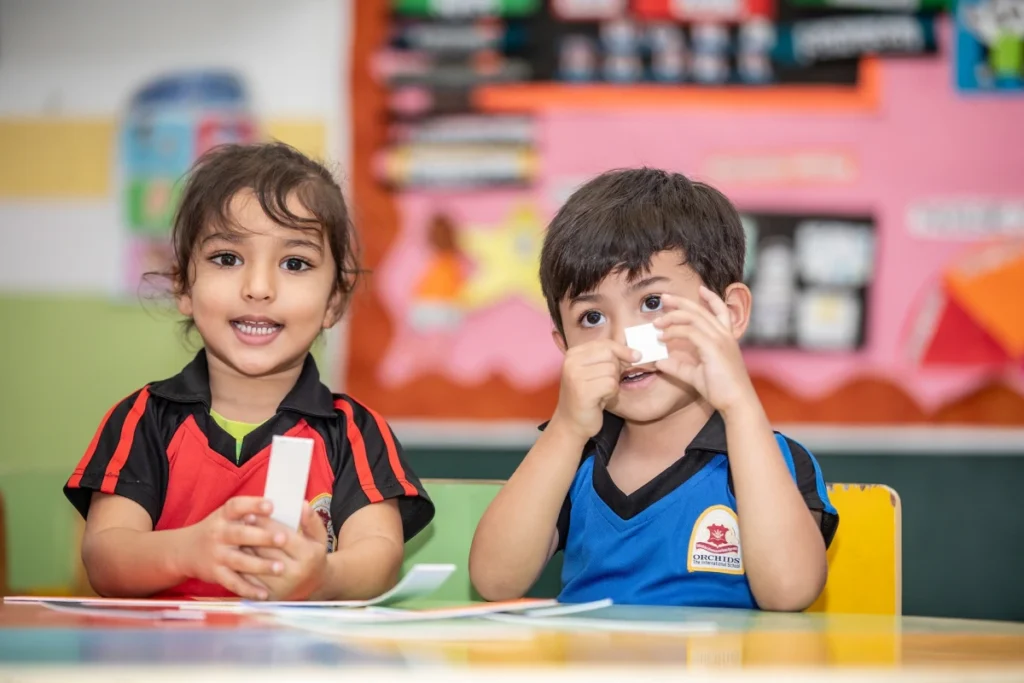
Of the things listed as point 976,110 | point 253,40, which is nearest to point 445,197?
point 253,40

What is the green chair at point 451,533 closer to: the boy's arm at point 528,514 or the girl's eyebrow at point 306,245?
the boy's arm at point 528,514

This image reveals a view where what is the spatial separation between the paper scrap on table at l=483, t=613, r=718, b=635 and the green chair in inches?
18.8

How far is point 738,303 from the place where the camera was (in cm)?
119

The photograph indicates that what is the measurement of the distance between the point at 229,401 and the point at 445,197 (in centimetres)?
128

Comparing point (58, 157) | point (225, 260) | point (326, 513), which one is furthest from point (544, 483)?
point (58, 157)

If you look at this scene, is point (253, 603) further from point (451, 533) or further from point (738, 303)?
point (738, 303)

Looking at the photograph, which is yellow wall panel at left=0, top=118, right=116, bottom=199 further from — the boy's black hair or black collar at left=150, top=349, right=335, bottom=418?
the boy's black hair

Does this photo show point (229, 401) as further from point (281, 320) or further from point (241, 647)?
point (241, 647)

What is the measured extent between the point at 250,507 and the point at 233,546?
7 centimetres

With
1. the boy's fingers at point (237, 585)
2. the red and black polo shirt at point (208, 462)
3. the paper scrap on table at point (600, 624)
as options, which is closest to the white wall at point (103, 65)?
the red and black polo shirt at point (208, 462)

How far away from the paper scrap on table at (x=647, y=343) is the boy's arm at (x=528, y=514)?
120mm

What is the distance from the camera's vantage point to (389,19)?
8.00ft

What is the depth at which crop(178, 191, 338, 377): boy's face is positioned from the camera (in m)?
1.20

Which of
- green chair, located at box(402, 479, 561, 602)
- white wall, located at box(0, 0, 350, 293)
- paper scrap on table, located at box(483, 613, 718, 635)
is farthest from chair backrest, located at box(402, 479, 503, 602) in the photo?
white wall, located at box(0, 0, 350, 293)
